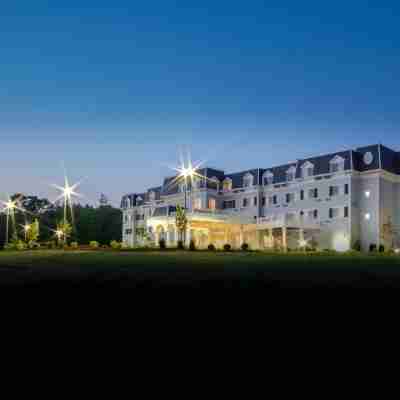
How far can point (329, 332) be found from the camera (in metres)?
5.11

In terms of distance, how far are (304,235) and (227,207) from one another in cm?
1387

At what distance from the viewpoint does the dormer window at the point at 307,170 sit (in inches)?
1989

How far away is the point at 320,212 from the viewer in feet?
161

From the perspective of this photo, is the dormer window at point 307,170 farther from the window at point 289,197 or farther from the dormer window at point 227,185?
the dormer window at point 227,185

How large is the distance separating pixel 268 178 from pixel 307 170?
237 inches

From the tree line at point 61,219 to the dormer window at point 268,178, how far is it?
37136 mm

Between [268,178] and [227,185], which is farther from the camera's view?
[227,185]

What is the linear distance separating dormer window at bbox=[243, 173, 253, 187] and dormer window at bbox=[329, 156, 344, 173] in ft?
38.4

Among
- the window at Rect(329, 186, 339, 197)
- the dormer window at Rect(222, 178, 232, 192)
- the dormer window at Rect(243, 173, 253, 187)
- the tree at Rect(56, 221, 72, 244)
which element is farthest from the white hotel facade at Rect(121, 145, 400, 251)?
the tree at Rect(56, 221, 72, 244)

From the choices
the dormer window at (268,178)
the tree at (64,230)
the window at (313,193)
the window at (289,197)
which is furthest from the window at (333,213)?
the tree at (64,230)

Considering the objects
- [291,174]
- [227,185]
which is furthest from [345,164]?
[227,185]

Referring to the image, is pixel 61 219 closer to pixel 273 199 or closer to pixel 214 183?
pixel 214 183

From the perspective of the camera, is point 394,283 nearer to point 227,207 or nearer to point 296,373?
point 296,373

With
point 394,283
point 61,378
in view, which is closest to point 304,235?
point 394,283
